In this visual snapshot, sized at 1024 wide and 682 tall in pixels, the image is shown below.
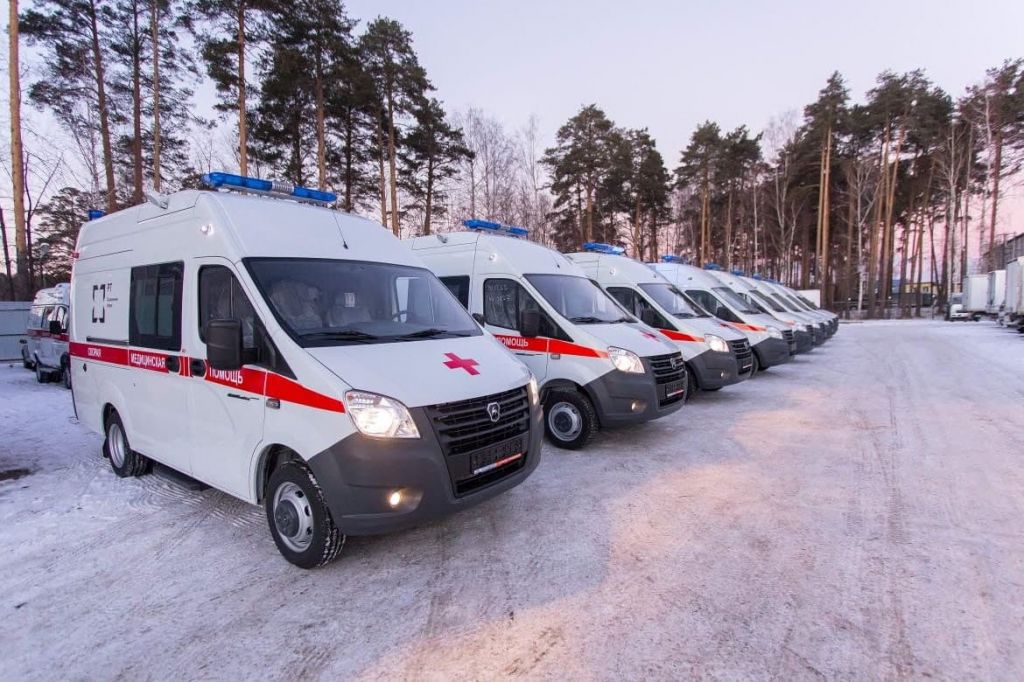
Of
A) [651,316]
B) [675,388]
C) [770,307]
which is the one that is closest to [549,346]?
[675,388]

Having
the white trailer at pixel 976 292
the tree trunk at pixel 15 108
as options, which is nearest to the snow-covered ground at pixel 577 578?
the tree trunk at pixel 15 108

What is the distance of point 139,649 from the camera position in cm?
269

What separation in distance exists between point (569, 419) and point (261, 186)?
398cm

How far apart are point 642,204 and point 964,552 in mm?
37122

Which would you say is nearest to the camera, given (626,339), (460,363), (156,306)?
(460,363)

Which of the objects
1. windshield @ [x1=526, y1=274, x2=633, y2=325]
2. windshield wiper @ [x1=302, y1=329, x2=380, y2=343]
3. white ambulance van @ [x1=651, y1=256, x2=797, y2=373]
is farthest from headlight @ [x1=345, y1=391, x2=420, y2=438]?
white ambulance van @ [x1=651, y1=256, x2=797, y2=373]

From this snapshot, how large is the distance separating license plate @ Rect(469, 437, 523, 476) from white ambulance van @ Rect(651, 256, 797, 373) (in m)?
7.74

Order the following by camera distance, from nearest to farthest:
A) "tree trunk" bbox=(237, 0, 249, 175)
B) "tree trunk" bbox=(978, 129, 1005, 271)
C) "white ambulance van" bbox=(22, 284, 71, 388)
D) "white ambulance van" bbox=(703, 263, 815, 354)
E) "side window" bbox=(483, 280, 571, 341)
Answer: "side window" bbox=(483, 280, 571, 341) < "white ambulance van" bbox=(22, 284, 71, 388) < "white ambulance van" bbox=(703, 263, 815, 354) < "tree trunk" bbox=(237, 0, 249, 175) < "tree trunk" bbox=(978, 129, 1005, 271)

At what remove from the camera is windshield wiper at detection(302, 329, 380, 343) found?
3.46m

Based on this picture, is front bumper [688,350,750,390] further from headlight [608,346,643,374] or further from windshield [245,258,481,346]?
windshield [245,258,481,346]

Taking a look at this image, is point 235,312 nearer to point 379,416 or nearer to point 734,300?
point 379,416

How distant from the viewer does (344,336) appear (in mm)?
3584

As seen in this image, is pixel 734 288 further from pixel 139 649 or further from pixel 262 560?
pixel 139 649

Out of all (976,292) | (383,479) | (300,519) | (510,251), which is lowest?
(300,519)
